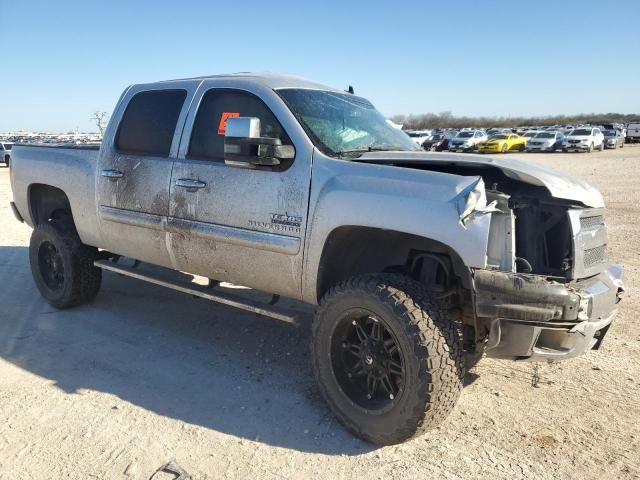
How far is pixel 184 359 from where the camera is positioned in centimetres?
435

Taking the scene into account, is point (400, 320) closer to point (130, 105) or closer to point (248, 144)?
point (248, 144)

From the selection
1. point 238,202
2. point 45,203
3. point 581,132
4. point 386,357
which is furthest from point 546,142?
point 386,357

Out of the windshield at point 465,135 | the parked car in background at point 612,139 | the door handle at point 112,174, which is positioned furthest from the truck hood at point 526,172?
the parked car in background at point 612,139

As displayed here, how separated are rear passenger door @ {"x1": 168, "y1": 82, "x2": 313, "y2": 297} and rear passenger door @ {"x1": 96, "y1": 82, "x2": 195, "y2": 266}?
16 cm

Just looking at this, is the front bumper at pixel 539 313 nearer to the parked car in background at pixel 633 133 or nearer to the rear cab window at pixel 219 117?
the rear cab window at pixel 219 117

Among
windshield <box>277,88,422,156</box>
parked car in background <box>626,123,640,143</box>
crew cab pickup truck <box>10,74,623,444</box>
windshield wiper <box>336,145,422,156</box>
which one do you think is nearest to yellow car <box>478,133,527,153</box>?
parked car in background <box>626,123,640,143</box>

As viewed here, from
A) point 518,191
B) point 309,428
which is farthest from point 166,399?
point 518,191

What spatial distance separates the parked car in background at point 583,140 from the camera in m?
38.3

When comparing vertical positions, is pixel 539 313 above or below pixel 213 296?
above

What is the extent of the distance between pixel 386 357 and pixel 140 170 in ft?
8.29

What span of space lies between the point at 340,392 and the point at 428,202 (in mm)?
1272

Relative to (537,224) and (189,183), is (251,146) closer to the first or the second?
(189,183)

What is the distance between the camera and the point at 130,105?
4.91m

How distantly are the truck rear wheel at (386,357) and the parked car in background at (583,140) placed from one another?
130 feet
